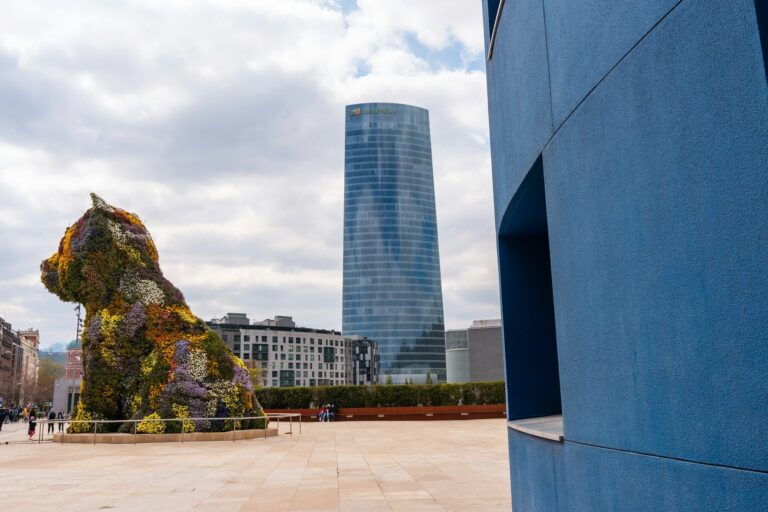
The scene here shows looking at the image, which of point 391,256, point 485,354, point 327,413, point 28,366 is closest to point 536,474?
point 327,413

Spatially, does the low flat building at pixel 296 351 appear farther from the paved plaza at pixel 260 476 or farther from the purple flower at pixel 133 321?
the paved plaza at pixel 260 476

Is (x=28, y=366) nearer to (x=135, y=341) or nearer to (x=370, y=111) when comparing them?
(x=370, y=111)

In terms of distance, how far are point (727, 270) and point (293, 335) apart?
135 m

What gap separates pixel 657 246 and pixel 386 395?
34597mm

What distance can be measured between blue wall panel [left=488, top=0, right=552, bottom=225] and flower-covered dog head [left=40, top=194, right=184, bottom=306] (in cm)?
1837

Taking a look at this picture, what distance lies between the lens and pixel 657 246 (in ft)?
10.7

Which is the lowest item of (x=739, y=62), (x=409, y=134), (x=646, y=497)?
(x=646, y=497)

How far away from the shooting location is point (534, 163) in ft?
18.4

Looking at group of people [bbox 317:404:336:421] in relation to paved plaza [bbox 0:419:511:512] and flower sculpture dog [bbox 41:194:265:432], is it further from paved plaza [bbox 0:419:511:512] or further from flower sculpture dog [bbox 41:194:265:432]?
paved plaza [bbox 0:419:511:512]

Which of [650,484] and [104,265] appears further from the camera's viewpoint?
[104,265]

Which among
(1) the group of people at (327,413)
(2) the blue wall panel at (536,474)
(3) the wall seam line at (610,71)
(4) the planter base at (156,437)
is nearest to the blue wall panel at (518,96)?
(3) the wall seam line at (610,71)

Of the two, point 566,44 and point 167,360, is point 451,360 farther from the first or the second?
point 566,44

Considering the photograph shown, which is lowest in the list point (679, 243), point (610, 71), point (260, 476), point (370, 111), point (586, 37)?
point (260, 476)

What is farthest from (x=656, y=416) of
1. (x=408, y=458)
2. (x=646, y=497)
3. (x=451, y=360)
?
(x=451, y=360)
